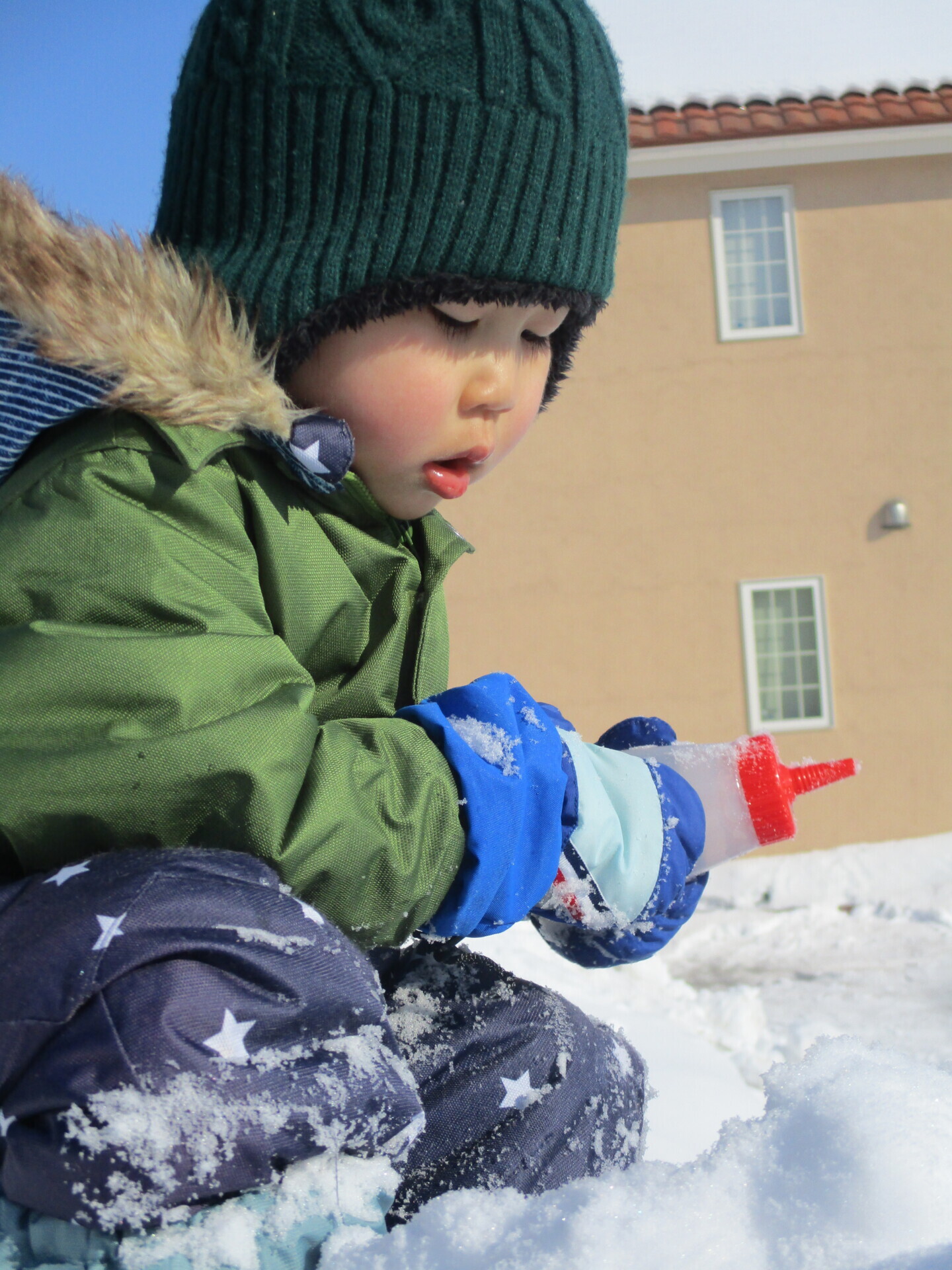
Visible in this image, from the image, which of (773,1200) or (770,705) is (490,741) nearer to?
(773,1200)

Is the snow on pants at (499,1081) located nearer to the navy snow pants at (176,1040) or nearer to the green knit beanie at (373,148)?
the navy snow pants at (176,1040)

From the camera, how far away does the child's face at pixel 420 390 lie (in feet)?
5.18

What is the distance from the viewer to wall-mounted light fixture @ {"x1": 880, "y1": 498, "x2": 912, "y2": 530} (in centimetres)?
885

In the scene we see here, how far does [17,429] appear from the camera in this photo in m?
1.34

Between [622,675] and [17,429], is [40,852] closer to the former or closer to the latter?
[17,429]

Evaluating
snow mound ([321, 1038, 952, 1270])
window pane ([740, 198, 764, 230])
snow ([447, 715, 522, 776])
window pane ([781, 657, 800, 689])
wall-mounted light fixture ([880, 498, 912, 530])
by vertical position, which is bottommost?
window pane ([781, 657, 800, 689])

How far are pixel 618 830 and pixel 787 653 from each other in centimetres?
809

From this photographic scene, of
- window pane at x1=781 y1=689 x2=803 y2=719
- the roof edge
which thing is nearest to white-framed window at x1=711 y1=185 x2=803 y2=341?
the roof edge

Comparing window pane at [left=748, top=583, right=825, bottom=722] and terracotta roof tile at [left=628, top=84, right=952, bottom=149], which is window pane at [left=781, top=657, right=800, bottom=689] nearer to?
window pane at [left=748, top=583, right=825, bottom=722]

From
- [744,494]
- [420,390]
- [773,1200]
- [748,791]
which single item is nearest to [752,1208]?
[773,1200]

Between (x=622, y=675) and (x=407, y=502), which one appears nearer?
(x=407, y=502)

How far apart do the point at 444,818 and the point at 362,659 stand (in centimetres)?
39

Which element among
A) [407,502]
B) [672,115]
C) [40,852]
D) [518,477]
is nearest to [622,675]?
[518,477]

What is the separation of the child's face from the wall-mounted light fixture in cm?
791
